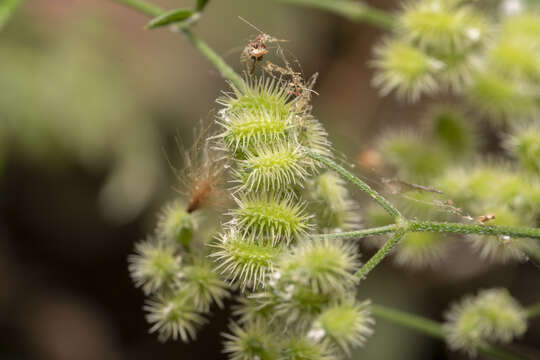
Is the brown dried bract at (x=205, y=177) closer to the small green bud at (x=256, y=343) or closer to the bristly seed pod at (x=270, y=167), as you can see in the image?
the bristly seed pod at (x=270, y=167)

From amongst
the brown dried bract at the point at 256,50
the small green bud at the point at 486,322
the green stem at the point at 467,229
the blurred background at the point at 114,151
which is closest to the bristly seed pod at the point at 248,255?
the green stem at the point at 467,229

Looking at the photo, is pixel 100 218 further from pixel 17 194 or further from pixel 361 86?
pixel 361 86

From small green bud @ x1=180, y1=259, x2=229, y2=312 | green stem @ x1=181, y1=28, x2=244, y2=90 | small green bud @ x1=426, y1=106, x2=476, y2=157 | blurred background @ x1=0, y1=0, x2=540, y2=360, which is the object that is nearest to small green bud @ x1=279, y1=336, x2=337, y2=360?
small green bud @ x1=180, y1=259, x2=229, y2=312

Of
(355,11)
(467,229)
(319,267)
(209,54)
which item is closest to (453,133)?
(355,11)

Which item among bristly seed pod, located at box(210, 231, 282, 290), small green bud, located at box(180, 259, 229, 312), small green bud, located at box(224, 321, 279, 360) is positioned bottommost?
small green bud, located at box(224, 321, 279, 360)

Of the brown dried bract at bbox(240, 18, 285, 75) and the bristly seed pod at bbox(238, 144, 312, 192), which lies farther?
the brown dried bract at bbox(240, 18, 285, 75)

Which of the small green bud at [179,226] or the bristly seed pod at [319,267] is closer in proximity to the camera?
the bristly seed pod at [319,267]

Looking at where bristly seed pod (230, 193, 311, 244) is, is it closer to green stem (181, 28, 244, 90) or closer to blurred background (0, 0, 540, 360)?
green stem (181, 28, 244, 90)
